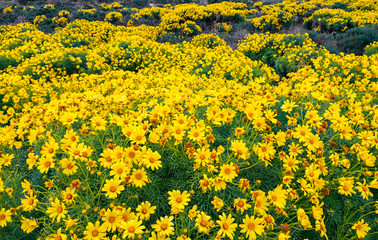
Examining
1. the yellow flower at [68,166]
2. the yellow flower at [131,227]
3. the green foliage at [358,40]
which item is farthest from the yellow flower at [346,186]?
the green foliage at [358,40]

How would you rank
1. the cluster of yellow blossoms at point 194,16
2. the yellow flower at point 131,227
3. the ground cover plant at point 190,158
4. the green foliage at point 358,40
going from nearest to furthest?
the yellow flower at point 131,227 → the ground cover plant at point 190,158 → the green foliage at point 358,40 → the cluster of yellow blossoms at point 194,16

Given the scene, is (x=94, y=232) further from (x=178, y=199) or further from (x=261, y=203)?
(x=261, y=203)

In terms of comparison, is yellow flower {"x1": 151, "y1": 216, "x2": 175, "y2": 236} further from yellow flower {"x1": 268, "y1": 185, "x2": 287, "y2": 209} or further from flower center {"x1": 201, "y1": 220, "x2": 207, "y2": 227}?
yellow flower {"x1": 268, "y1": 185, "x2": 287, "y2": 209}

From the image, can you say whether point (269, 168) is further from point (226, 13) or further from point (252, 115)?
point (226, 13)

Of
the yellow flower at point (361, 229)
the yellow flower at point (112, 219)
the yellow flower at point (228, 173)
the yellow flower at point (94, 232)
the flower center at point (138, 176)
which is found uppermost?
the yellow flower at point (228, 173)

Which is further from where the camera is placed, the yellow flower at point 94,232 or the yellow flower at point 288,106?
the yellow flower at point 288,106

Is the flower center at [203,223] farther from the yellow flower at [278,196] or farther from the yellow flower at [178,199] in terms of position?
the yellow flower at [278,196]

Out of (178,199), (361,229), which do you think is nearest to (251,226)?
(178,199)

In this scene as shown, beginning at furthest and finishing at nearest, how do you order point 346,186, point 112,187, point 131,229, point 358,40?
point 358,40 → point 346,186 → point 112,187 → point 131,229

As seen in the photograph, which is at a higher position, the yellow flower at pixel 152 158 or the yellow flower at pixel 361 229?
the yellow flower at pixel 152 158

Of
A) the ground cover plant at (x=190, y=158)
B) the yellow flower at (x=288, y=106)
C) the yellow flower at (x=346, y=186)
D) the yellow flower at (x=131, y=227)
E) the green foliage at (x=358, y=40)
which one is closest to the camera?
the yellow flower at (x=131, y=227)

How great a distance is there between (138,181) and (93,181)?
0.76 m

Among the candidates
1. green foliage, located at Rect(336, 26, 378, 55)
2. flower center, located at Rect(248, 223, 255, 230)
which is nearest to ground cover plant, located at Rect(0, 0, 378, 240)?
flower center, located at Rect(248, 223, 255, 230)

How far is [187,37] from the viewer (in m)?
13.0
